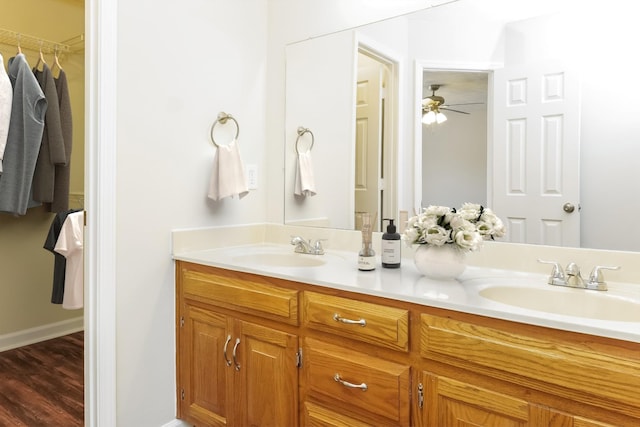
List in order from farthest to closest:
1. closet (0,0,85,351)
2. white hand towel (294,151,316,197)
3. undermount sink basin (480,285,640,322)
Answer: closet (0,0,85,351)
white hand towel (294,151,316,197)
undermount sink basin (480,285,640,322)

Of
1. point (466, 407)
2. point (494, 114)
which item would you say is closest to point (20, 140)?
point (494, 114)

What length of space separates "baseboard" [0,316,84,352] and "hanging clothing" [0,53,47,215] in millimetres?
1065

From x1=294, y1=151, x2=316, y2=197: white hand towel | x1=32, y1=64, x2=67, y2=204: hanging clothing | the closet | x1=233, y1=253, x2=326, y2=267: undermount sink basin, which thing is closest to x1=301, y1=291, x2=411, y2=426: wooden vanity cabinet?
x1=233, y1=253, x2=326, y2=267: undermount sink basin

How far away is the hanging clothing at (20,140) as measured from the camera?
2.28 metres

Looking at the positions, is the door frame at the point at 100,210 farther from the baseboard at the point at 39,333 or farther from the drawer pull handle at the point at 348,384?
the baseboard at the point at 39,333

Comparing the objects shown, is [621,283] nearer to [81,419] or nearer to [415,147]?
[415,147]

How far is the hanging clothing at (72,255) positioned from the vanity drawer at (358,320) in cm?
168

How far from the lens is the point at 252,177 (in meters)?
2.17

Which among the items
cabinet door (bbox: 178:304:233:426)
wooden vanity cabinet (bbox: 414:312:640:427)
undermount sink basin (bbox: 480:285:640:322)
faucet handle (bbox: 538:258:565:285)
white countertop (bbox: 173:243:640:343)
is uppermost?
faucet handle (bbox: 538:258:565:285)

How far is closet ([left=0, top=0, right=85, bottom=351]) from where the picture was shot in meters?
2.79

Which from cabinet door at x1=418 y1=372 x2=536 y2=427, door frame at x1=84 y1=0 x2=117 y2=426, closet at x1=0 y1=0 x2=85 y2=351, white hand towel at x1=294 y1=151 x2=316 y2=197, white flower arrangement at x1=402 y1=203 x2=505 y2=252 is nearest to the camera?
cabinet door at x1=418 y1=372 x2=536 y2=427

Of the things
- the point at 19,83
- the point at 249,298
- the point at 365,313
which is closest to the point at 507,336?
the point at 365,313

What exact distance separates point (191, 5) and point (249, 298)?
1314 millimetres

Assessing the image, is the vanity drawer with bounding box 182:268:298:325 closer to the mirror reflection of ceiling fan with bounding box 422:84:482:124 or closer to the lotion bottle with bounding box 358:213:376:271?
the lotion bottle with bounding box 358:213:376:271
